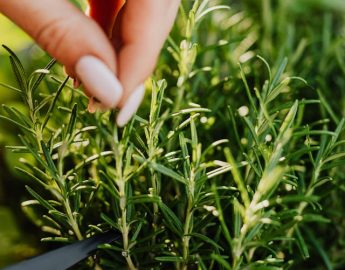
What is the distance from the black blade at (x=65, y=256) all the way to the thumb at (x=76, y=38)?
144mm

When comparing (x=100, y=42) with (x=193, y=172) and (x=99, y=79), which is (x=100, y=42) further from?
(x=193, y=172)

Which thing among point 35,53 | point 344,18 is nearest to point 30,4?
point 35,53

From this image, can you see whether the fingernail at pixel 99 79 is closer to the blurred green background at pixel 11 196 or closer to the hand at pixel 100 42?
the hand at pixel 100 42

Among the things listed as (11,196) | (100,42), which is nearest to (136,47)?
(100,42)

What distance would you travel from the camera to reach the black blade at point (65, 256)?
1.58ft

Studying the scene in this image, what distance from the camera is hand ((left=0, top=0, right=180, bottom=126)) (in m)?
0.45

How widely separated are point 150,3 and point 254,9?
2.21 feet

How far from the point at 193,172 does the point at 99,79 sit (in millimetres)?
129

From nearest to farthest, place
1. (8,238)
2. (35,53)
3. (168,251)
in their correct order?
1. (168,251)
2. (8,238)
3. (35,53)

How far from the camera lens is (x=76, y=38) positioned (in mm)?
457

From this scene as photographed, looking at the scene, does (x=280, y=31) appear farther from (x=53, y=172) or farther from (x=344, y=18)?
(x=53, y=172)

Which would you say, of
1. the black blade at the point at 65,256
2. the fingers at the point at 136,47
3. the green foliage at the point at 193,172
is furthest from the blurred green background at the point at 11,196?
the fingers at the point at 136,47

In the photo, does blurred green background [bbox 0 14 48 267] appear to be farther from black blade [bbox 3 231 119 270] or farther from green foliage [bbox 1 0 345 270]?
black blade [bbox 3 231 119 270]

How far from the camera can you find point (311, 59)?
35.9 inches
